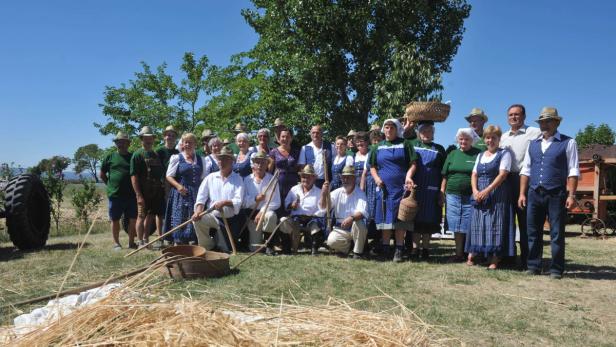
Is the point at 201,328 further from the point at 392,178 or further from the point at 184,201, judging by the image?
the point at 184,201

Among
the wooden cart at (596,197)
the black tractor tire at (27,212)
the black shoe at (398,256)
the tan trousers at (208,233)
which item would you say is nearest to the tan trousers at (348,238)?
the black shoe at (398,256)

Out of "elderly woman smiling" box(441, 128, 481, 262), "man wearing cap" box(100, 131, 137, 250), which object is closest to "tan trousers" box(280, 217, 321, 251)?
"elderly woman smiling" box(441, 128, 481, 262)

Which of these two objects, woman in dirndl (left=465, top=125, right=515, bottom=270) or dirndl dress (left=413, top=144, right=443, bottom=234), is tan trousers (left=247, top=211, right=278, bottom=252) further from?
woman in dirndl (left=465, top=125, right=515, bottom=270)

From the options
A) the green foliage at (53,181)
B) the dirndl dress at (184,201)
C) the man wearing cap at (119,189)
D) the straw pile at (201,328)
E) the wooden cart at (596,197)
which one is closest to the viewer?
the straw pile at (201,328)

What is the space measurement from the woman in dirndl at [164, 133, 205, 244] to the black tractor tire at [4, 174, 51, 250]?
194 cm

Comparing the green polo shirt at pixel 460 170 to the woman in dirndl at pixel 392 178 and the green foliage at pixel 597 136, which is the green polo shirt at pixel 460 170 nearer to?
the woman in dirndl at pixel 392 178

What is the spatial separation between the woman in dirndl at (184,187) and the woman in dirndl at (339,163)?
1866 millimetres

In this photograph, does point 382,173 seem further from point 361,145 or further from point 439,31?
point 439,31

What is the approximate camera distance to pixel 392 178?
5.91 m

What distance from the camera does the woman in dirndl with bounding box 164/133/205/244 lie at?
650 cm

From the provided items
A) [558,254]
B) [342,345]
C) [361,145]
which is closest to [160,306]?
[342,345]

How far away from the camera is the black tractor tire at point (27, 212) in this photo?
6566 mm

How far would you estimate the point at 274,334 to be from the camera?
2.01 meters

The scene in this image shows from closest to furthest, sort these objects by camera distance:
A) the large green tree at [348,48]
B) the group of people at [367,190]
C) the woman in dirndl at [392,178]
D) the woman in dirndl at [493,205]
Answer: the group of people at [367,190], the woman in dirndl at [493,205], the woman in dirndl at [392,178], the large green tree at [348,48]
